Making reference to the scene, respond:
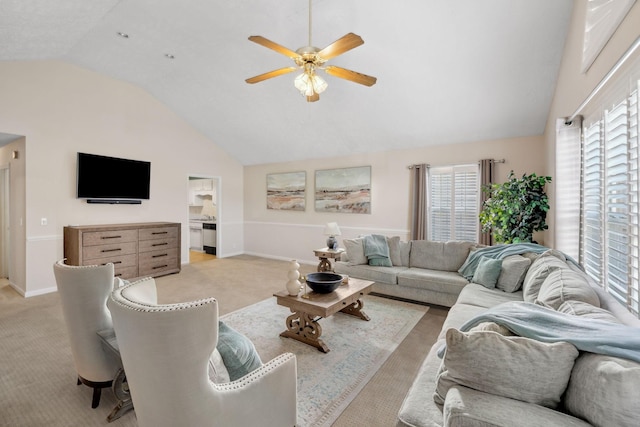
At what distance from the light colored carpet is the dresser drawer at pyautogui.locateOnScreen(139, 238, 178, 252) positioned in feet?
3.68

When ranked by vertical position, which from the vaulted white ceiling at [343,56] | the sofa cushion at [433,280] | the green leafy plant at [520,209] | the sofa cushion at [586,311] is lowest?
the sofa cushion at [433,280]

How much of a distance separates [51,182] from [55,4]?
109 inches

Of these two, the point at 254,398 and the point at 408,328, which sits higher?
the point at 254,398

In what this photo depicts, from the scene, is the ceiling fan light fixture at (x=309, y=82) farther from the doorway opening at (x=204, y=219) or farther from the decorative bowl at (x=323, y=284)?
the doorway opening at (x=204, y=219)

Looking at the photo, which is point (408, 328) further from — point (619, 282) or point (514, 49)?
point (514, 49)

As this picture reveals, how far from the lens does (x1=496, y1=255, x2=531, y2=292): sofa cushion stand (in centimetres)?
312

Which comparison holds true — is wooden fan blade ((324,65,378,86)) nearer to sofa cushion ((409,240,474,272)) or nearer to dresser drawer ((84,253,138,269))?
sofa cushion ((409,240,474,272))

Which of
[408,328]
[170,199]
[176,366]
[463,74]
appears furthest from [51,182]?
[463,74]

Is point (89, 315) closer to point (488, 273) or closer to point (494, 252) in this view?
point (488, 273)

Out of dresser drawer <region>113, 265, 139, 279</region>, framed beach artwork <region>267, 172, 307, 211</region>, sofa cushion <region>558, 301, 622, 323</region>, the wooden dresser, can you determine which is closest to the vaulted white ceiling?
framed beach artwork <region>267, 172, 307, 211</region>

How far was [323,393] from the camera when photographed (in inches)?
85.0

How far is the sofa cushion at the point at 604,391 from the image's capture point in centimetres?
88

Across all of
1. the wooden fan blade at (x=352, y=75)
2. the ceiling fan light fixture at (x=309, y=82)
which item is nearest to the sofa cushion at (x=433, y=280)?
the wooden fan blade at (x=352, y=75)

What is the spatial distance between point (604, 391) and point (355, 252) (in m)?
3.65
